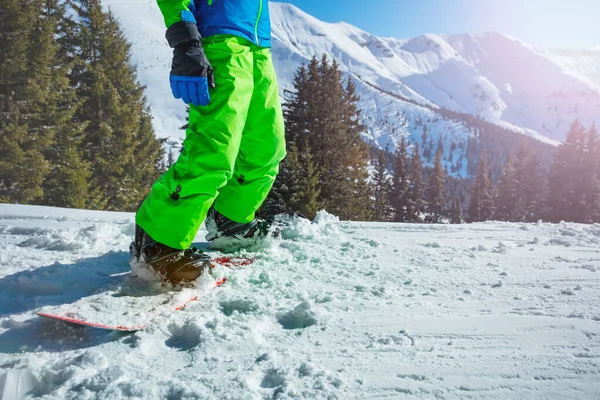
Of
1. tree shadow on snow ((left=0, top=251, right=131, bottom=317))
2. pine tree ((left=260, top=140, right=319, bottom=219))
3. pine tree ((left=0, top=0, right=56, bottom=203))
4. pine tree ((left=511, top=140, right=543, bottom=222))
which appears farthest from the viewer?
pine tree ((left=511, top=140, right=543, bottom=222))

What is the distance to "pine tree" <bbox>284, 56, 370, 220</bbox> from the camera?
678 inches

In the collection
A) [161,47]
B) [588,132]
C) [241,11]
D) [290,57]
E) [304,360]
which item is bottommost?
[304,360]

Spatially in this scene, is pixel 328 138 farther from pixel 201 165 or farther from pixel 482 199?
pixel 482 199

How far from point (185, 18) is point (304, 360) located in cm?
140

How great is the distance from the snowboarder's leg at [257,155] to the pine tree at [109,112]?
14591 mm

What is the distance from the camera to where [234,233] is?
2180 millimetres

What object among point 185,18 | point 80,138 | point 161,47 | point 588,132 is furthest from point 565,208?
point 161,47

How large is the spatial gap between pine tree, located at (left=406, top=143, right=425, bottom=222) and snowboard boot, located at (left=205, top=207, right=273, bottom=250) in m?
29.4

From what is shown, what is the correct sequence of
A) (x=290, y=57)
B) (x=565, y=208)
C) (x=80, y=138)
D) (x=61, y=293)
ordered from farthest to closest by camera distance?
(x=290, y=57), (x=565, y=208), (x=80, y=138), (x=61, y=293)

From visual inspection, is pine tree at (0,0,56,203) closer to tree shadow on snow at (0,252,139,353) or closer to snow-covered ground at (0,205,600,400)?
snow-covered ground at (0,205,600,400)

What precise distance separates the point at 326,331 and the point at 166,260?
746mm

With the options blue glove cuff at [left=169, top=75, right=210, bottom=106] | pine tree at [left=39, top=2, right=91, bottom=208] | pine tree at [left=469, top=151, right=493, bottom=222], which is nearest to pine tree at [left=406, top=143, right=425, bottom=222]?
pine tree at [left=469, top=151, right=493, bottom=222]

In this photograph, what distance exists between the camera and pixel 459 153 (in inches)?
5517

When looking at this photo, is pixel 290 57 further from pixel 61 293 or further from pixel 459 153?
pixel 61 293
